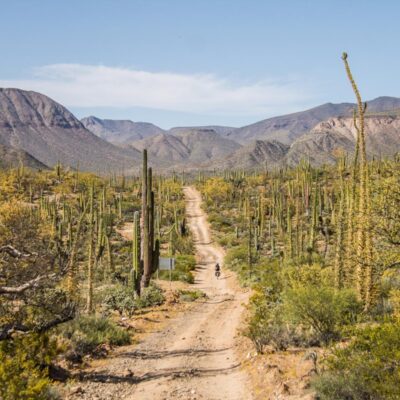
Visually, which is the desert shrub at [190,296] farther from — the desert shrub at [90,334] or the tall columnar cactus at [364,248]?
the tall columnar cactus at [364,248]

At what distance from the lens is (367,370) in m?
6.72

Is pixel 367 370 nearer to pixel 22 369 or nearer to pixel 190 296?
pixel 22 369

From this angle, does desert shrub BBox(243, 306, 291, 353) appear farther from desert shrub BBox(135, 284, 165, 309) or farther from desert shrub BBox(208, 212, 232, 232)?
desert shrub BBox(208, 212, 232, 232)

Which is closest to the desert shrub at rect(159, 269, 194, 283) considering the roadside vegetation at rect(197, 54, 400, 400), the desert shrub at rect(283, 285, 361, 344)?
the roadside vegetation at rect(197, 54, 400, 400)

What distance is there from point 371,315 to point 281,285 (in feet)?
17.2

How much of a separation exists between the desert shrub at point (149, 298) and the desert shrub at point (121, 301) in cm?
33

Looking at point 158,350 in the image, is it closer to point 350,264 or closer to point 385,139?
point 350,264

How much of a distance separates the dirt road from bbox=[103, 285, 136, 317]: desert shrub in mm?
1845

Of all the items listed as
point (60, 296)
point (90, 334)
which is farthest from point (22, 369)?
point (90, 334)

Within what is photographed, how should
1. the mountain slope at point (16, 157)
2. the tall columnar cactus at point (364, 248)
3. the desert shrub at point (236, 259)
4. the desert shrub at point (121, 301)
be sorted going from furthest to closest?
the mountain slope at point (16, 157) → the desert shrub at point (236, 259) → the desert shrub at point (121, 301) → the tall columnar cactus at point (364, 248)

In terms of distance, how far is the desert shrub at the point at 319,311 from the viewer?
35.4 ft

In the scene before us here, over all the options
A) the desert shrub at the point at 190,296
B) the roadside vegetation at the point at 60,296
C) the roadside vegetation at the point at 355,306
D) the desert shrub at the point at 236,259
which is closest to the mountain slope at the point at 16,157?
the roadside vegetation at the point at 60,296

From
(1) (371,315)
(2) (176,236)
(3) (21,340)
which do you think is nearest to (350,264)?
(1) (371,315)

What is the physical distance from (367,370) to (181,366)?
16.8ft
